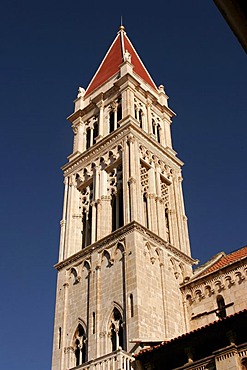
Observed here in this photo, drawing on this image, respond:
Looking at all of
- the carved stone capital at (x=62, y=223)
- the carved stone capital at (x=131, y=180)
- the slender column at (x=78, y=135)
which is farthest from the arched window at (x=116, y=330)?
the slender column at (x=78, y=135)

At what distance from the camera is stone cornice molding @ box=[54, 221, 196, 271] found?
1972 centimetres

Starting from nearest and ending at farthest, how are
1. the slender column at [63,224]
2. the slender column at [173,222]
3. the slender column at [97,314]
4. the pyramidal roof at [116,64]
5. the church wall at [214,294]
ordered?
the slender column at [97,314], the church wall at [214,294], the slender column at [173,222], the slender column at [63,224], the pyramidal roof at [116,64]

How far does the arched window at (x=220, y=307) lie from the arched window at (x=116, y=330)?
3.76 meters

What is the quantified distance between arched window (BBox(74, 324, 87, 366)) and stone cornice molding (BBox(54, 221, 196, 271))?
3.29 metres

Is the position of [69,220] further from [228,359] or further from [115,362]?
[228,359]

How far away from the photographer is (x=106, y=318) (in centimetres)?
1819

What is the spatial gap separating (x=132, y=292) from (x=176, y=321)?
8.04ft

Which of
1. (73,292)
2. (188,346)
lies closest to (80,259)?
(73,292)

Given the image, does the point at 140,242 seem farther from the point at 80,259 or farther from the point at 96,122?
the point at 96,122

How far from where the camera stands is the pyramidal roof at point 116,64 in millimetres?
29719

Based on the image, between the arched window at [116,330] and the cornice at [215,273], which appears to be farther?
the cornice at [215,273]

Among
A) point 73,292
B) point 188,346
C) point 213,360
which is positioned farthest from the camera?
point 73,292

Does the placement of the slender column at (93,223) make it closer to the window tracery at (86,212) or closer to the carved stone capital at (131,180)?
the window tracery at (86,212)

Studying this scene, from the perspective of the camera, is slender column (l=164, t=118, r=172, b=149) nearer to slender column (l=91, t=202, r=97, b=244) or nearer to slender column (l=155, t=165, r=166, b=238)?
slender column (l=155, t=165, r=166, b=238)
